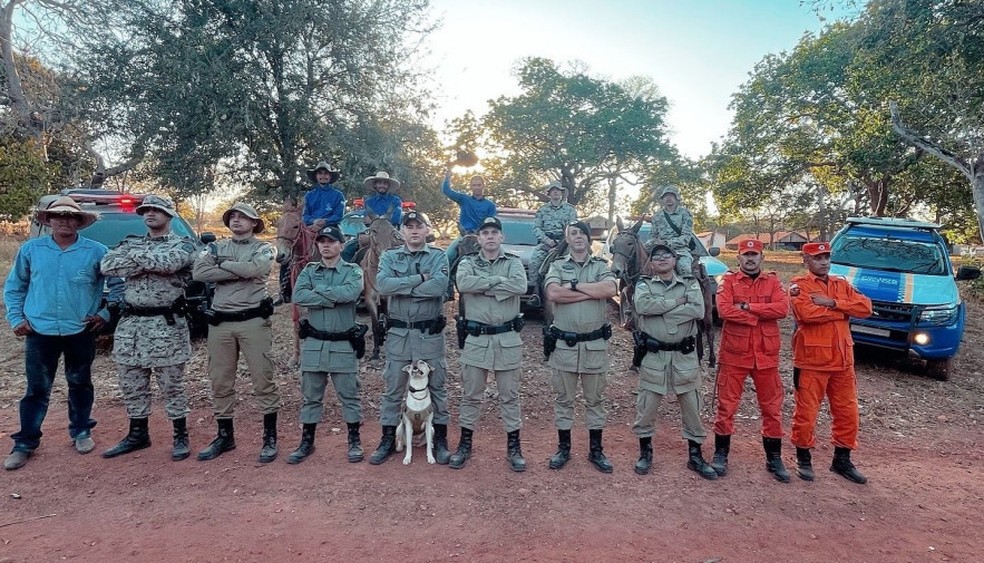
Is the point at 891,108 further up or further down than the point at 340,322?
further up

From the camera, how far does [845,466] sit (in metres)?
4.24

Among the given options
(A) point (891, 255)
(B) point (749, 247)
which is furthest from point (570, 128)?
(B) point (749, 247)

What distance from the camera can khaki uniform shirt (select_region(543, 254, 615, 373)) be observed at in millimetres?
4258

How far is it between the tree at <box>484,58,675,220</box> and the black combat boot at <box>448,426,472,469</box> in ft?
72.1

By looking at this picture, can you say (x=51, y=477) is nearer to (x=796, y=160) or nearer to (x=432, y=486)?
(x=432, y=486)

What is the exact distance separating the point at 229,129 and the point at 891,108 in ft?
49.1

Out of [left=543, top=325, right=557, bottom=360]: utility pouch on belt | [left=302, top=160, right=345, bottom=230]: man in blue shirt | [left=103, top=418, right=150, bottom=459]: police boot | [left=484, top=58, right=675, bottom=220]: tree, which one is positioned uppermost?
[left=484, top=58, right=675, bottom=220]: tree

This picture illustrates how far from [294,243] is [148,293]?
2233 millimetres

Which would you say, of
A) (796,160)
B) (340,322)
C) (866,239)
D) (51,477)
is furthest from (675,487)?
(796,160)

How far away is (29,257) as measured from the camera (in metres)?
4.30

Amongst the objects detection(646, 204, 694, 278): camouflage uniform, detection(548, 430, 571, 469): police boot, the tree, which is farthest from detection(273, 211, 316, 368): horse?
the tree

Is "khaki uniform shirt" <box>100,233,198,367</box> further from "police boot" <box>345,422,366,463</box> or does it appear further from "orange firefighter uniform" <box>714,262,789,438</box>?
"orange firefighter uniform" <box>714,262,789,438</box>

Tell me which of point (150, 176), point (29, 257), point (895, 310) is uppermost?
point (150, 176)

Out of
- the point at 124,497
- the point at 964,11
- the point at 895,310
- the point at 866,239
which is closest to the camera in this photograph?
the point at 124,497
